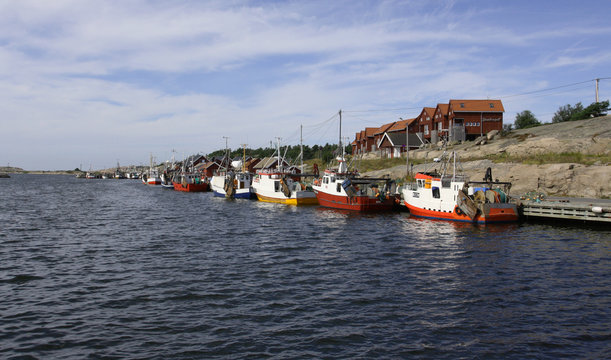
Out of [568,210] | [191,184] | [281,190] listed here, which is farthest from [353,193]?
[191,184]

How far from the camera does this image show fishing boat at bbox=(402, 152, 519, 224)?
40.3 m

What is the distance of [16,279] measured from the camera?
21797mm

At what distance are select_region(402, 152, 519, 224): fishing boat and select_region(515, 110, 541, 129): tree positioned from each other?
62.4 metres

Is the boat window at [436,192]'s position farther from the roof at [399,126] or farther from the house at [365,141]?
the house at [365,141]

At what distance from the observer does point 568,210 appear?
38.6 m

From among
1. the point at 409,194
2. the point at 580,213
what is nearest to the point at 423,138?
the point at 409,194

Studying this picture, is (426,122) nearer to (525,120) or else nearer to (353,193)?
(525,120)

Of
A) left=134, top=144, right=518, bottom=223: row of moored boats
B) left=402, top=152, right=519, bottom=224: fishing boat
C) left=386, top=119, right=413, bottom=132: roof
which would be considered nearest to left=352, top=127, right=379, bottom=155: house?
left=386, top=119, right=413, bottom=132: roof

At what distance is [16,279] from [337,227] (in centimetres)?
2579

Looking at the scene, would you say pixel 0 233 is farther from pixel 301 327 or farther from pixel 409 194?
pixel 409 194

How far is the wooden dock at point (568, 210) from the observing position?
36.3 m

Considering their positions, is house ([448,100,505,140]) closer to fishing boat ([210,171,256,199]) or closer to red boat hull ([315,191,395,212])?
red boat hull ([315,191,395,212])

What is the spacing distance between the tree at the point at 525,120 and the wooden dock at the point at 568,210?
65.0 metres

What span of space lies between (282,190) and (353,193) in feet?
55.1
